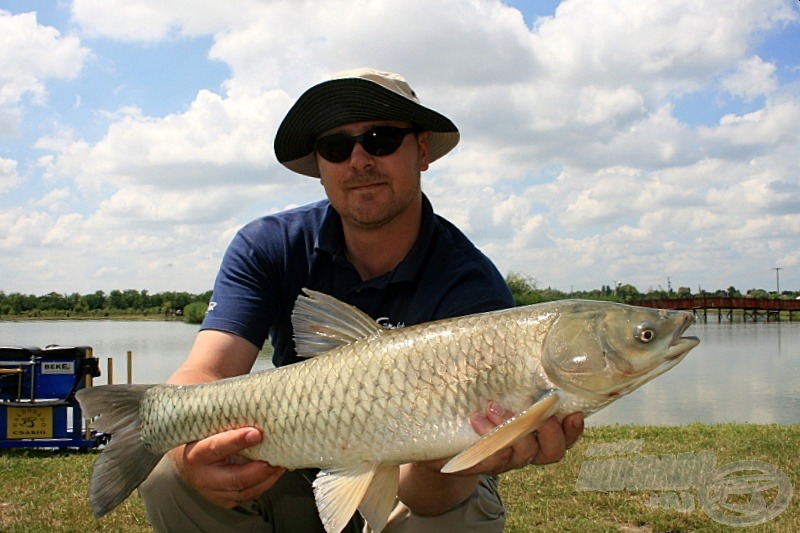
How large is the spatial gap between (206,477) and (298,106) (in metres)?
1.35

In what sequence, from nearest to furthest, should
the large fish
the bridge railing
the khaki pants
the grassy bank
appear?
the large fish → the khaki pants → the grassy bank → the bridge railing

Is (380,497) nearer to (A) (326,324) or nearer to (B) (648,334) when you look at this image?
(A) (326,324)

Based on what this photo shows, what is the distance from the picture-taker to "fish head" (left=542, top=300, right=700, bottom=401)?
5.85 ft

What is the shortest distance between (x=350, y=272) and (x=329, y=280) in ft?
0.29

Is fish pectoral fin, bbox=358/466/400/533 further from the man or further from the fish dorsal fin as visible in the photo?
the fish dorsal fin

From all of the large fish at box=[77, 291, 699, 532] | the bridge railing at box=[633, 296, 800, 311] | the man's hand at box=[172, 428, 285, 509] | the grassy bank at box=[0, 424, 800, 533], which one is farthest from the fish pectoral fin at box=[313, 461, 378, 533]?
the bridge railing at box=[633, 296, 800, 311]

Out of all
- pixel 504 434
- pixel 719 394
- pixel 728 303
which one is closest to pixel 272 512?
pixel 504 434

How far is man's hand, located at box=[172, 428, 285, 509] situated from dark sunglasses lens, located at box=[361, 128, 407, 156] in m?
1.12

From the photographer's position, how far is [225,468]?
7.07ft

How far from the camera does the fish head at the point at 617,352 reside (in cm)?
178

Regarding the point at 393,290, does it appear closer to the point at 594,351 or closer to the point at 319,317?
the point at 319,317

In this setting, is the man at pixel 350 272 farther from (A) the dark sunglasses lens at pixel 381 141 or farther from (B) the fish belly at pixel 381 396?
(B) the fish belly at pixel 381 396

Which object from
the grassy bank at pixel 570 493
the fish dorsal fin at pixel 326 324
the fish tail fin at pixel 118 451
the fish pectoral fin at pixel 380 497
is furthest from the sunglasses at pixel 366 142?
the grassy bank at pixel 570 493

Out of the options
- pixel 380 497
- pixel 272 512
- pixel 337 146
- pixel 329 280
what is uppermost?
pixel 337 146
